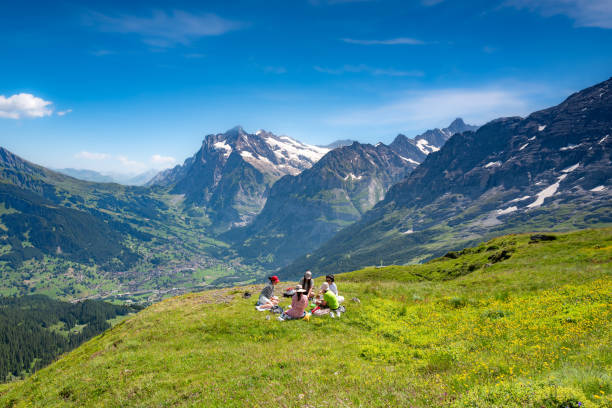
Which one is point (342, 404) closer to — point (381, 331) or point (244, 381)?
point (244, 381)

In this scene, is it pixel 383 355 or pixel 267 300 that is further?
pixel 267 300

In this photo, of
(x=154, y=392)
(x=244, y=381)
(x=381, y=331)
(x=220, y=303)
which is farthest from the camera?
(x=220, y=303)

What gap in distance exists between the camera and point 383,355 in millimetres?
16312

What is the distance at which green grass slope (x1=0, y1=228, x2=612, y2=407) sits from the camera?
10562mm

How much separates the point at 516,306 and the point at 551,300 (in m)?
2.39

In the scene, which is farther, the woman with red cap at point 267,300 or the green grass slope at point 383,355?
the woman with red cap at point 267,300

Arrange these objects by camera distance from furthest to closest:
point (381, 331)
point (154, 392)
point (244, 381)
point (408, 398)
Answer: point (381, 331)
point (154, 392)
point (244, 381)
point (408, 398)

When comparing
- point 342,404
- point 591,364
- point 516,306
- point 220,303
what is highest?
point 591,364

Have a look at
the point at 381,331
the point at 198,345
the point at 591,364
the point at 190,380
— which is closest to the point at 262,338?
the point at 198,345

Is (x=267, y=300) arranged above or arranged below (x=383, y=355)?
below

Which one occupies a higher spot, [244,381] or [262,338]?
[244,381]

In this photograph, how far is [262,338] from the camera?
21719mm

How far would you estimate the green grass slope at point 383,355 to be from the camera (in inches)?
416

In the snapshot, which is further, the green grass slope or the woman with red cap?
the woman with red cap
